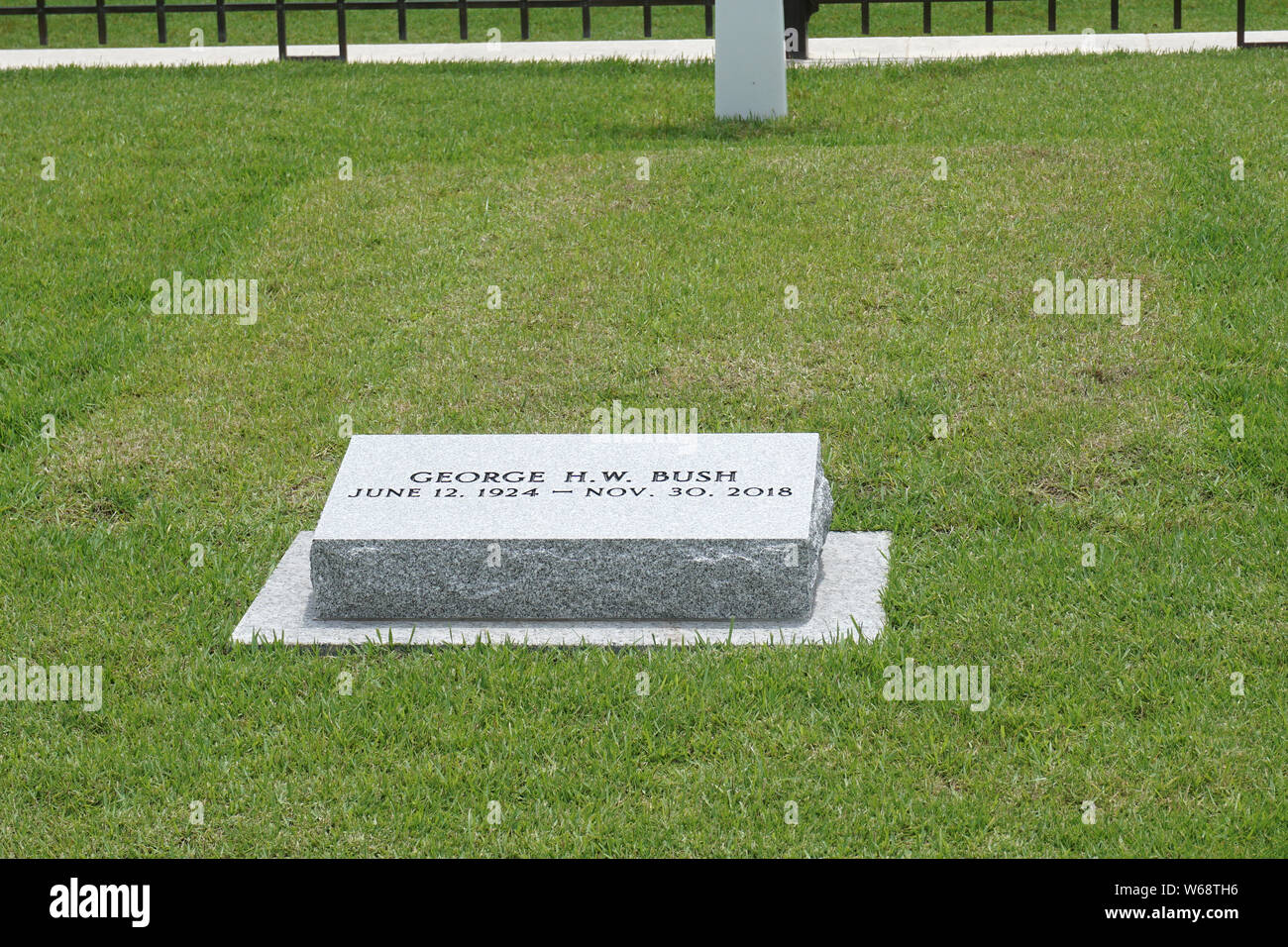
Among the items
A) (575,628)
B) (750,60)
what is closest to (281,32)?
(750,60)

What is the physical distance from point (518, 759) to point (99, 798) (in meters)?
1.30

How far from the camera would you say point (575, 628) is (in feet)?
18.7

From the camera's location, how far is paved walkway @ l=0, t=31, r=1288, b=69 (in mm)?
14039

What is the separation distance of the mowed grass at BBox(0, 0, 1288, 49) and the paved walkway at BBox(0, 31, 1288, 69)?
1662mm

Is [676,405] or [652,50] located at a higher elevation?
[652,50]

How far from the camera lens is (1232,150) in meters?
9.98

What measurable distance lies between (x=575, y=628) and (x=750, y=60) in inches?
268

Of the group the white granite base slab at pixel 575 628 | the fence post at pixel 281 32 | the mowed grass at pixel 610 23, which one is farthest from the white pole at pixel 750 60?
the white granite base slab at pixel 575 628

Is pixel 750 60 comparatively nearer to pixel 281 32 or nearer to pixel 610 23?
pixel 281 32

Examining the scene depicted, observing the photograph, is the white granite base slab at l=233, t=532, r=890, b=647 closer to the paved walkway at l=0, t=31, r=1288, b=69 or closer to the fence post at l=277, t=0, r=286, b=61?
the paved walkway at l=0, t=31, r=1288, b=69

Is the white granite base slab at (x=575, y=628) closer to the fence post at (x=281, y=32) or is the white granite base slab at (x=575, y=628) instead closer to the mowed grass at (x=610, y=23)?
the fence post at (x=281, y=32)

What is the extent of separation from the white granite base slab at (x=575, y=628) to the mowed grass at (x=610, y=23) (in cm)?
1207

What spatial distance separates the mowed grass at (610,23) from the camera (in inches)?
679

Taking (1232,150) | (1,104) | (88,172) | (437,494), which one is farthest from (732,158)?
(1,104)
